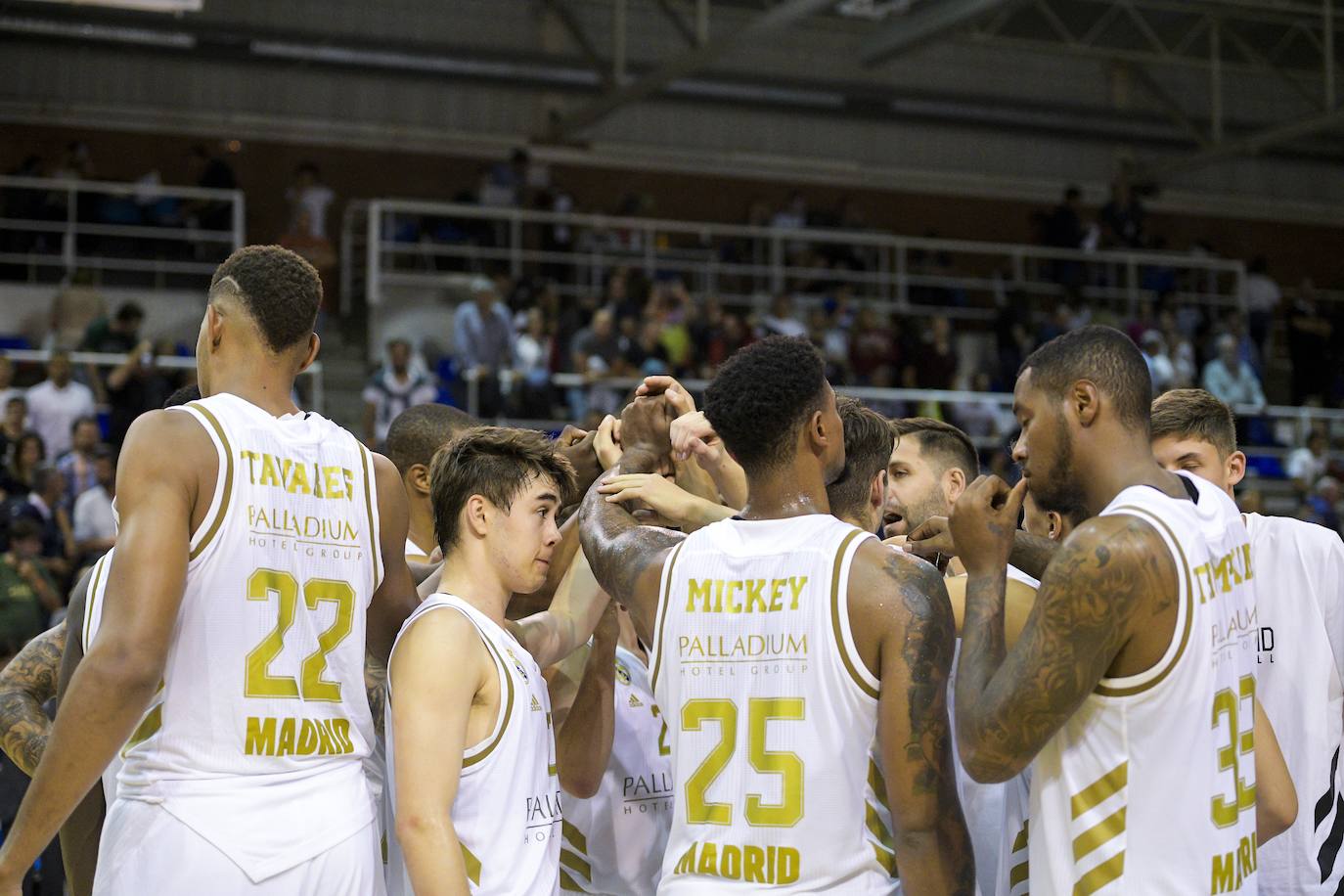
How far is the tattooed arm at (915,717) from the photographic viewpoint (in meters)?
3.14

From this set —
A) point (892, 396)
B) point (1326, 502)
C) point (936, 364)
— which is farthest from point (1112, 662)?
point (936, 364)

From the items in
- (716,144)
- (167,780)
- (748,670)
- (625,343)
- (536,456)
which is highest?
(716,144)

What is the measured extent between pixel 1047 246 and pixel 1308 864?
61.6ft

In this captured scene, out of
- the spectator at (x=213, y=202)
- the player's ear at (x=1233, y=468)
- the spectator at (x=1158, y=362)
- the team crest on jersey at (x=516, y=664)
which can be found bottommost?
the team crest on jersey at (x=516, y=664)

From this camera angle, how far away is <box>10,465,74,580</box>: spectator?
1153 centimetres

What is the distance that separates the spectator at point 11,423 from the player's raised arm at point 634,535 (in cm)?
1007

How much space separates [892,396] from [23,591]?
9266mm

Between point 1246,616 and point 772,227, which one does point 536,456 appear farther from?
point 772,227

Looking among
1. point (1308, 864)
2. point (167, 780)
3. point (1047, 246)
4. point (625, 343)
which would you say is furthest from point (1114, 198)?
point (167, 780)

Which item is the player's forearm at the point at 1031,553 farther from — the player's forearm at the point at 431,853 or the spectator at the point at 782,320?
the spectator at the point at 782,320

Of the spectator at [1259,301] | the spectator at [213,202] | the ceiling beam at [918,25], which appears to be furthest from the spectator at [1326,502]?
the spectator at [213,202]

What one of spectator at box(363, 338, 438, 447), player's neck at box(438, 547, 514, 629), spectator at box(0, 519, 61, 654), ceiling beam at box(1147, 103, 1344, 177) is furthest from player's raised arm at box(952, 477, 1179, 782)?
ceiling beam at box(1147, 103, 1344, 177)

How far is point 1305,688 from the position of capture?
429 centimetres

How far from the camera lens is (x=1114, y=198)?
74.6ft
